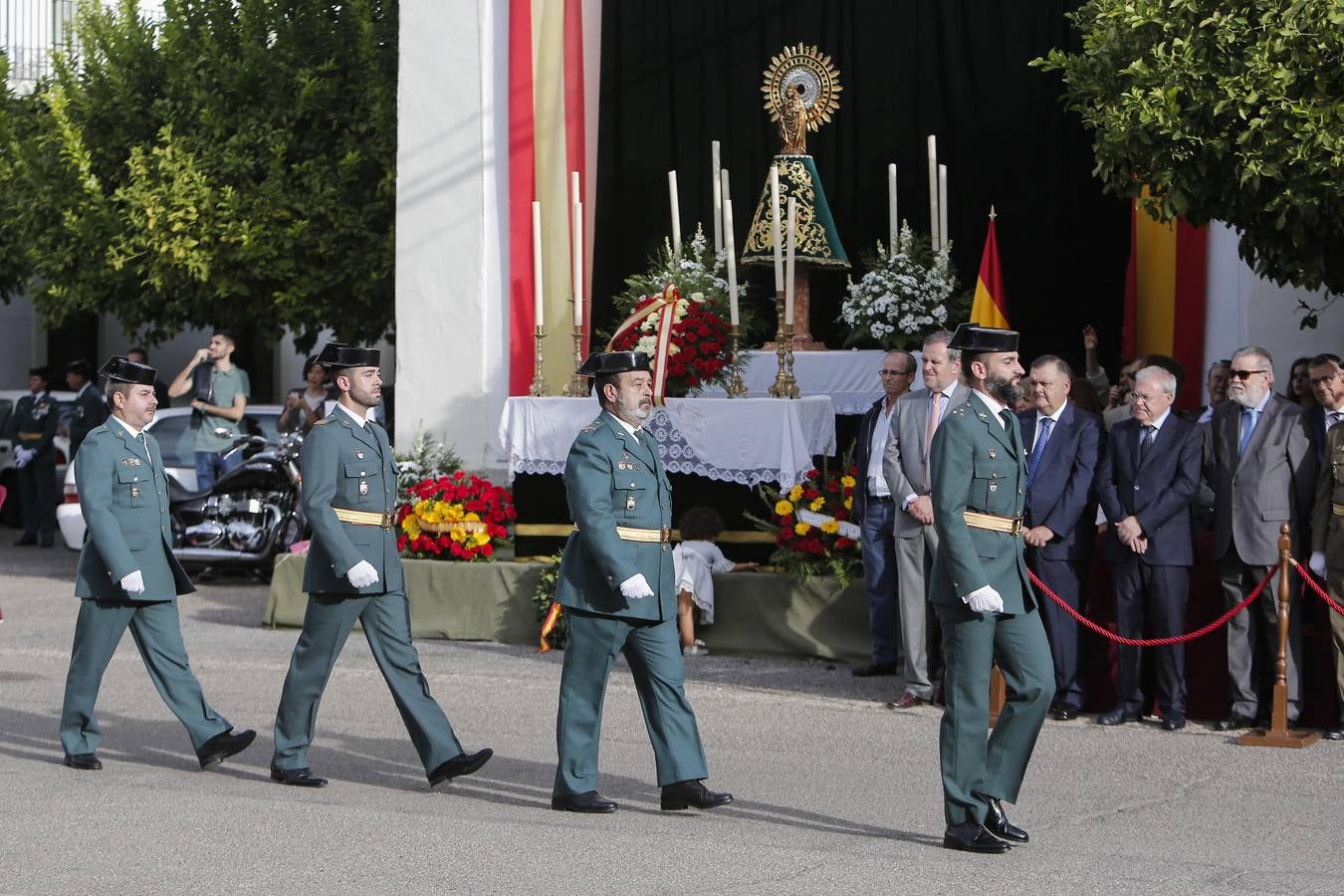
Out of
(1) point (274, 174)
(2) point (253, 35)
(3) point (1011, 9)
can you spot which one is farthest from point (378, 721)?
(2) point (253, 35)

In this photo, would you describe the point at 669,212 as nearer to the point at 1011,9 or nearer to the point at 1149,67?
the point at 1011,9

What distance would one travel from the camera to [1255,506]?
953 cm

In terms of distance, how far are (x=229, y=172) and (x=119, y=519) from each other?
12.1 meters

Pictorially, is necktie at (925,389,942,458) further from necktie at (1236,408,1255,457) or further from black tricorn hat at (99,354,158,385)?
black tricorn hat at (99,354,158,385)

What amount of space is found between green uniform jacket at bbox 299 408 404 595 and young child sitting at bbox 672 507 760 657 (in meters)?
3.60

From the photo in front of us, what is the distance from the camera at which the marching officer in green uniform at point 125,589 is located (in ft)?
28.0

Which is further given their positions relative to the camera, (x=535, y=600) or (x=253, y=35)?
(x=253, y=35)

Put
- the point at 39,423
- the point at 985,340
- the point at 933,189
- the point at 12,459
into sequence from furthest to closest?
the point at 12,459, the point at 39,423, the point at 933,189, the point at 985,340

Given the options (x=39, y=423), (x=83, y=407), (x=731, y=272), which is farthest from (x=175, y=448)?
(x=731, y=272)

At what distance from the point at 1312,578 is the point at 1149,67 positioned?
8.99 feet

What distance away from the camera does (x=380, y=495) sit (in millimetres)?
8359

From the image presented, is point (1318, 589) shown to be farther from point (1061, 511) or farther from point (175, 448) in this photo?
point (175, 448)

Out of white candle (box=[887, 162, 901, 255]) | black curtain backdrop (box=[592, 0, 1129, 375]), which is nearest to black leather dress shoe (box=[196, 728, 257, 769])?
white candle (box=[887, 162, 901, 255])

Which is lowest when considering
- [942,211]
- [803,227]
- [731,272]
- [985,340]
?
[985,340]
